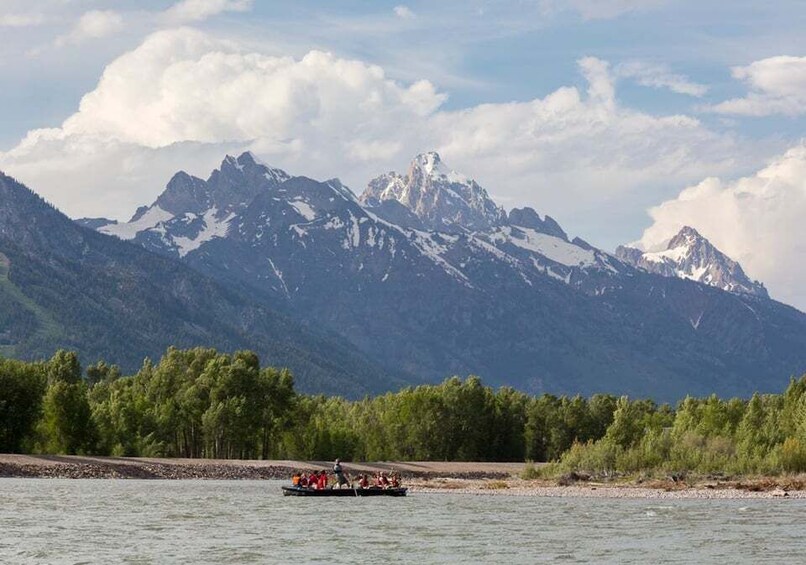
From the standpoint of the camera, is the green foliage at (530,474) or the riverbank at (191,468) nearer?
the riverbank at (191,468)

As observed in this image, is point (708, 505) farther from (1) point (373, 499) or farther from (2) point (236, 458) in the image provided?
(2) point (236, 458)

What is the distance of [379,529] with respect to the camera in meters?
87.5

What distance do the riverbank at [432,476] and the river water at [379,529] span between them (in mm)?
9655

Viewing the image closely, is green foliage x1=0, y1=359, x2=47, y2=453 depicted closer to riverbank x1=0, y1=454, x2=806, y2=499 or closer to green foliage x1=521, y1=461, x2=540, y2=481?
riverbank x1=0, y1=454, x2=806, y2=499

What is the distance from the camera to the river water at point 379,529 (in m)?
71.6

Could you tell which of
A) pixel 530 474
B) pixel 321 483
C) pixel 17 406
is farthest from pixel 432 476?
pixel 17 406

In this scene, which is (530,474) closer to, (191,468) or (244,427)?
(191,468)

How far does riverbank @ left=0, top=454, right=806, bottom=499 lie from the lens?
126m

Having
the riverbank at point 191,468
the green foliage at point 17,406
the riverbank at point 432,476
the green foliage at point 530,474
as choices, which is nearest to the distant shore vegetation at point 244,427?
the green foliage at point 17,406

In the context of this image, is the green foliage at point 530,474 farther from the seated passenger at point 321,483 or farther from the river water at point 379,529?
the seated passenger at point 321,483

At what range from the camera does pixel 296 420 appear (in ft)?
641

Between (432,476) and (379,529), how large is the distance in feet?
268

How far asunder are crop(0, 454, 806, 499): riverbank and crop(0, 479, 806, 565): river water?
965 cm

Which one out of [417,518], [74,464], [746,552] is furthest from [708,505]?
[74,464]
